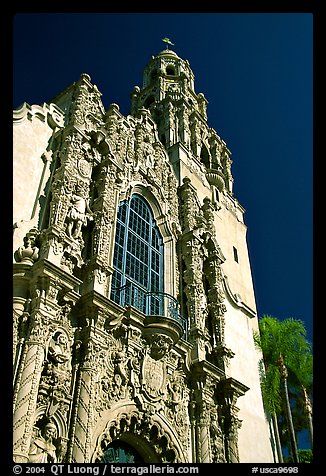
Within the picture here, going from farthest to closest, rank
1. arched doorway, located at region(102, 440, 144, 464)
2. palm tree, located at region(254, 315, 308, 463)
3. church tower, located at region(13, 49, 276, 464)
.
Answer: palm tree, located at region(254, 315, 308, 463) → arched doorway, located at region(102, 440, 144, 464) → church tower, located at region(13, 49, 276, 464)

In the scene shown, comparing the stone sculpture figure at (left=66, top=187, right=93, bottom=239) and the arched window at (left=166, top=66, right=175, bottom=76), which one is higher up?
the arched window at (left=166, top=66, right=175, bottom=76)

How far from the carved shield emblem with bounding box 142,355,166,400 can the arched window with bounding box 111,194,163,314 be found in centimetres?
166

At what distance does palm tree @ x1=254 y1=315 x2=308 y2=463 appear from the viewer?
1978cm

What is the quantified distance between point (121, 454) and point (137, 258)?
632cm

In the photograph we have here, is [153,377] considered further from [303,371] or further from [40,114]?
[303,371]

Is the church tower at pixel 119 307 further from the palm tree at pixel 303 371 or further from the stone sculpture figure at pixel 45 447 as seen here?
the palm tree at pixel 303 371

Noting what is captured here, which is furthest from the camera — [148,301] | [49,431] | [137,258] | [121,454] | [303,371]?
[303,371]

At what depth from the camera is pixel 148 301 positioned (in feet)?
50.8

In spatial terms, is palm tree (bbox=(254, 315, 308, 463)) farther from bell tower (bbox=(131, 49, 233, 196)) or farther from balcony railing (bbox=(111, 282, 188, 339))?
bell tower (bbox=(131, 49, 233, 196))

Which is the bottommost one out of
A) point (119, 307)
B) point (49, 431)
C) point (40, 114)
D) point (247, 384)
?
point (49, 431)

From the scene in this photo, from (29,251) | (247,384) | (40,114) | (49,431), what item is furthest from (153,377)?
(40,114)

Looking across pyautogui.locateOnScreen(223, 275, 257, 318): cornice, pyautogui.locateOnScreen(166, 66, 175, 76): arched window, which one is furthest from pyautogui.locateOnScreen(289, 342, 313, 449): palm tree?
pyautogui.locateOnScreen(166, 66, 175, 76): arched window

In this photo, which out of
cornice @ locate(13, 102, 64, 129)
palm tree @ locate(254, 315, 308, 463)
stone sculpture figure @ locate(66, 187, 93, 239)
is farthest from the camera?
palm tree @ locate(254, 315, 308, 463)
